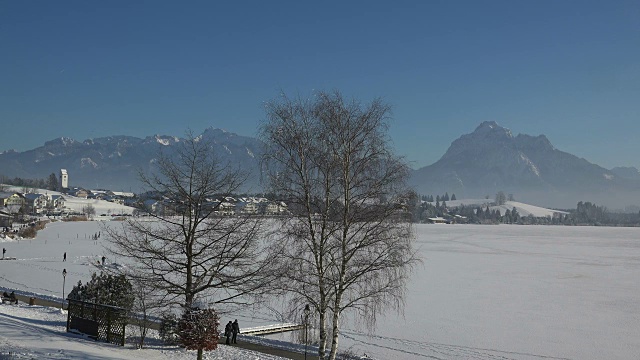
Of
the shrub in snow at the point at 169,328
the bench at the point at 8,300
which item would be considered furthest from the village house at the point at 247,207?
the bench at the point at 8,300

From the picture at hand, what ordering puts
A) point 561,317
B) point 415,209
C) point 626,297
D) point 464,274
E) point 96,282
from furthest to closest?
point 464,274 < point 626,297 < point 561,317 < point 96,282 < point 415,209

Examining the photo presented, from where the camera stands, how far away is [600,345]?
91.6 ft

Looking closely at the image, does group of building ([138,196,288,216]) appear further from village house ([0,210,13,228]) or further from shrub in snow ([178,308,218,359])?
village house ([0,210,13,228])

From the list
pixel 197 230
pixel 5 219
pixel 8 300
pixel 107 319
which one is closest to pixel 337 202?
pixel 197 230

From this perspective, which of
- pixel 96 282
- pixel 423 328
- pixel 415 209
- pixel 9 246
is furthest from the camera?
pixel 9 246

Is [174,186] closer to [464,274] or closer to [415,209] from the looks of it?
[415,209]

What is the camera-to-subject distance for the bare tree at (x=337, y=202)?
704 inches

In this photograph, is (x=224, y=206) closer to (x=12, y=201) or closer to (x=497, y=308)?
(x=497, y=308)

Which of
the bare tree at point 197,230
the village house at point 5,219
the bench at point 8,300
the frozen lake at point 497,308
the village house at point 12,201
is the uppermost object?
the bare tree at point 197,230

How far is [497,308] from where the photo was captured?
37094 millimetres

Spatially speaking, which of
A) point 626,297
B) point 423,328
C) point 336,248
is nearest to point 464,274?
point 626,297

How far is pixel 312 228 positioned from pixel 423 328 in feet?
48.8

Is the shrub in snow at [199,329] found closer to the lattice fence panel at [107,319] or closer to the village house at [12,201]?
the lattice fence panel at [107,319]

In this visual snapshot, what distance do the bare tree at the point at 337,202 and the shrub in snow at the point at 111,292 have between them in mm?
6452
